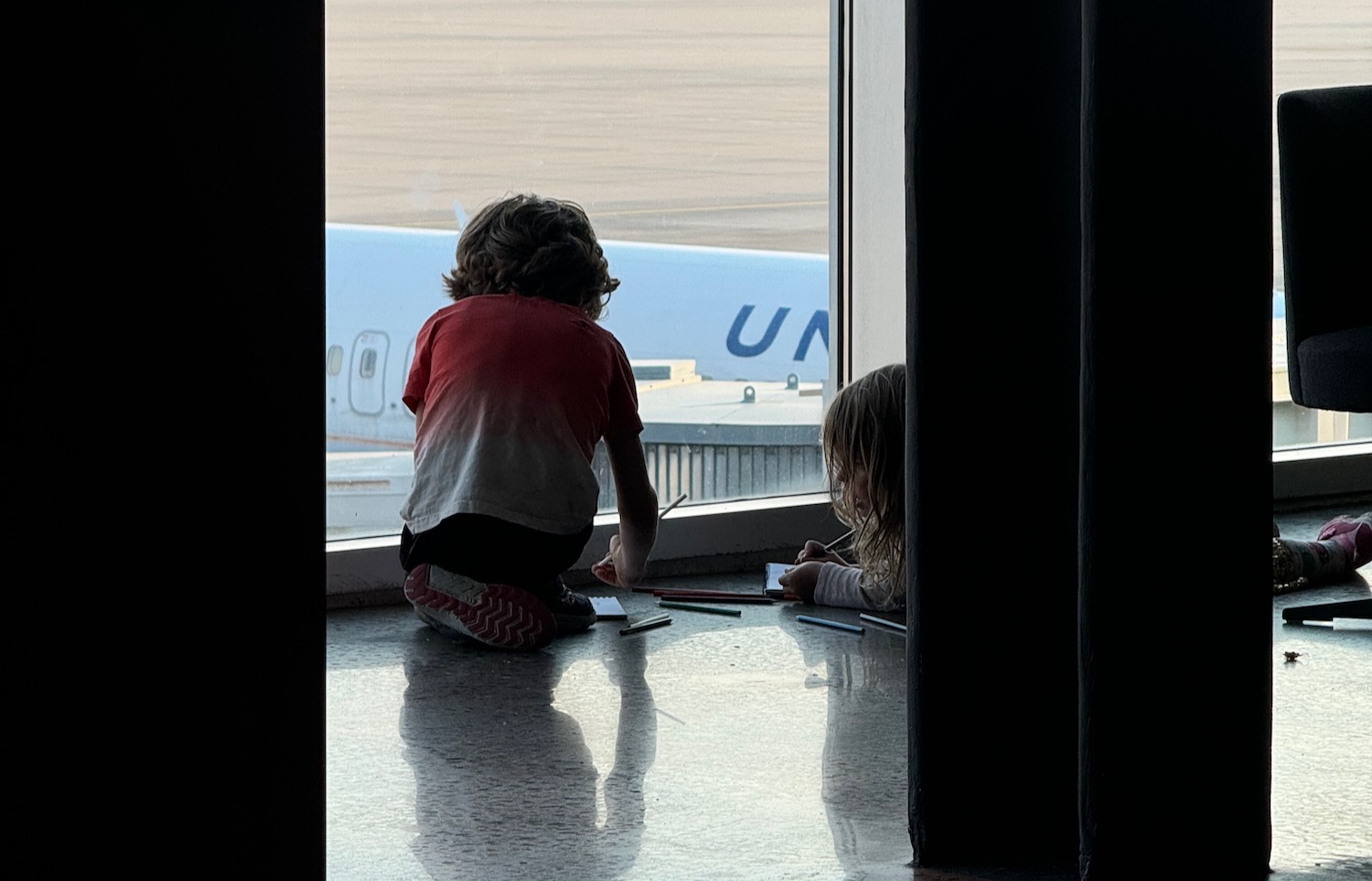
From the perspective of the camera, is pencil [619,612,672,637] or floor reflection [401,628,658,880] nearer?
floor reflection [401,628,658,880]

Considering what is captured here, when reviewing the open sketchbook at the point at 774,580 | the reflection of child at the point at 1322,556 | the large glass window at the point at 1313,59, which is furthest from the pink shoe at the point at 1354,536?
the open sketchbook at the point at 774,580

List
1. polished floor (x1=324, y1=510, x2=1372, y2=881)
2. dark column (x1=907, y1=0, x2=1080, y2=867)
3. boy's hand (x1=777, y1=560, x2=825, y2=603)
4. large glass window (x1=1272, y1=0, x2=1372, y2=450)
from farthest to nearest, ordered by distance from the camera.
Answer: large glass window (x1=1272, y1=0, x2=1372, y2=450)
boy's hand (x1=777, y1=560, x2=825, y2=603)
polished floor (x1=324, y1=510, x2=1372, y2=881)
dark column (x1=907, y1=0, x2=1080, y2=867)

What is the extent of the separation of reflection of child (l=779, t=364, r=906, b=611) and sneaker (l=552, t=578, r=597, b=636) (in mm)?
439

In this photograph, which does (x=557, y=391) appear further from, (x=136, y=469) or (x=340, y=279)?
(x=136, y=469)

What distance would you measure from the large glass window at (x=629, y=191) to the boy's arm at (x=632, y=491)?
534 millimetres

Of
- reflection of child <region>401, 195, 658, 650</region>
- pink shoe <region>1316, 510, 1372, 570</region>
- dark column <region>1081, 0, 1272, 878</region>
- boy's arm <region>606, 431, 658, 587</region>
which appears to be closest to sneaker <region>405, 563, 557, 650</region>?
reflection of child <region>401, 195, 658, 650</region>

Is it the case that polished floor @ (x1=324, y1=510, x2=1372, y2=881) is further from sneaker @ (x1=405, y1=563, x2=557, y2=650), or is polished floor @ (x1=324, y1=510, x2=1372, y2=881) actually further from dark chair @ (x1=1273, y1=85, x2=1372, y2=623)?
dark chair @ (x1=1273, y1=85, x2=1372, y2=623)

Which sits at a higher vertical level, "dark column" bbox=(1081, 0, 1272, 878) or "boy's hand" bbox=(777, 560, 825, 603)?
Answer: "dark column" bbox=(1081, 0, 1272, 878)

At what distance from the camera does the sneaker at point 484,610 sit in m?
2.23

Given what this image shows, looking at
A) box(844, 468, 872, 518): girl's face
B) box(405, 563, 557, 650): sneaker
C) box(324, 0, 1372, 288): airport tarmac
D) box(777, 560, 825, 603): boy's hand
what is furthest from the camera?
box(324, 0, 1372, 288): airport tarmac

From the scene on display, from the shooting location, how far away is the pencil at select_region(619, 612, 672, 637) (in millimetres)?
2398

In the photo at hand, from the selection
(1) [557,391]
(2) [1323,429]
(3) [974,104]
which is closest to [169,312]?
(3) [974,104]

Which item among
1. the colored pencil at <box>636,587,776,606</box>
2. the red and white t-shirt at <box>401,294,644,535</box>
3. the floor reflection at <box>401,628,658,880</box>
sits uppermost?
the red and white t-shirt at <box>401,294,644,535</box>

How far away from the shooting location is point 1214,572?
1.19 metres
